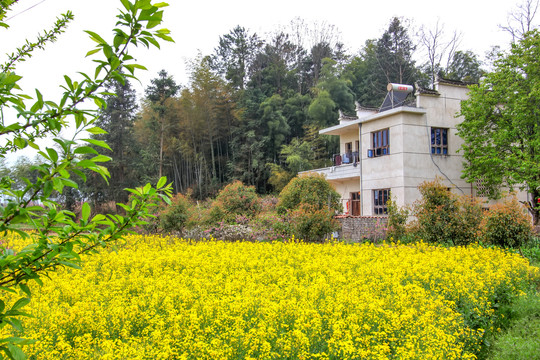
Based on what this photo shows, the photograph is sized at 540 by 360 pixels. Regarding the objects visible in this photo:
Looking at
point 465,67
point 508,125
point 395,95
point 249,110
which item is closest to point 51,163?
point 508,125

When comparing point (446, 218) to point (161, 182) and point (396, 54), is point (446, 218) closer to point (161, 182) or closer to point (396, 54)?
point (161, 182)

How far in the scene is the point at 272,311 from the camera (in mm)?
3998

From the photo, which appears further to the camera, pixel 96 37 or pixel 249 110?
pixel 249 110

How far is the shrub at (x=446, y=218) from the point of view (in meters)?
10.6

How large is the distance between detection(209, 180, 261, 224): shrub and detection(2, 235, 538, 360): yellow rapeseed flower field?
28.6 ft

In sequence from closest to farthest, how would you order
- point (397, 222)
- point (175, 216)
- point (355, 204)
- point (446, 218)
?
point (446, 218)
point (397, 222)
point (175, 216)
point (355, 204)

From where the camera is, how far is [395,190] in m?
17.5

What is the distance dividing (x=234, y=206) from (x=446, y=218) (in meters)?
8.40

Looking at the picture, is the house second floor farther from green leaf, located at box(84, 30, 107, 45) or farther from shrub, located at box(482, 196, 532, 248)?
green leaf, located at box(84, 30, 107, 45)

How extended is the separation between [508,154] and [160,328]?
1696 cm

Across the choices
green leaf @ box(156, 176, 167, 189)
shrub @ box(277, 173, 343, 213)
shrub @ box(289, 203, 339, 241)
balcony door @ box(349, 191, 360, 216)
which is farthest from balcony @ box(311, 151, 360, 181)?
green leaf @ box(156, 176, 167, 189)

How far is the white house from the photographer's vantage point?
1745 cm

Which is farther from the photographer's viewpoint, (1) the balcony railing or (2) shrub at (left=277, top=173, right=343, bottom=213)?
(1) the balcony railing

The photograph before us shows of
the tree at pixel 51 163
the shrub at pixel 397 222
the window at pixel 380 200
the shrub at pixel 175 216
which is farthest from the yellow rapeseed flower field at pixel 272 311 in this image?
the window at pixel 380 200
